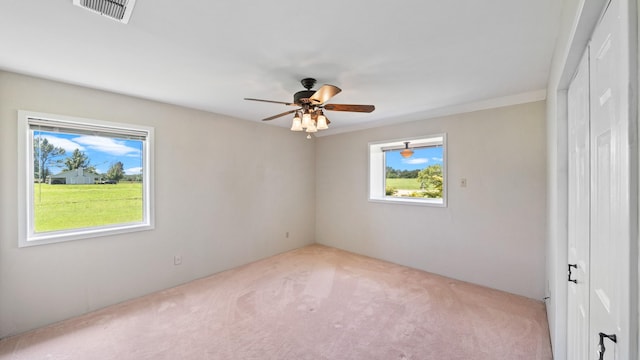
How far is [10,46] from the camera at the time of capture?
6.16 ft

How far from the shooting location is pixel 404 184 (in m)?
4.38

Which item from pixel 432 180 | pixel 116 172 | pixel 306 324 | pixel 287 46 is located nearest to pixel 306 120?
pixel 287 46

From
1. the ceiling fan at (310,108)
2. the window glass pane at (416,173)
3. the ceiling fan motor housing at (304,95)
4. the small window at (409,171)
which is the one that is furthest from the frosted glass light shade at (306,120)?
the window glass pane at (416,173)

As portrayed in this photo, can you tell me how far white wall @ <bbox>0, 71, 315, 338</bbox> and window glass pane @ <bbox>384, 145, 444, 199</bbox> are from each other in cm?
150

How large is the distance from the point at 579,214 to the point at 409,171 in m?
2.90

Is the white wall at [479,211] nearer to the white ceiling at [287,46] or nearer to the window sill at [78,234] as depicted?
the white ceiling at [287,46]

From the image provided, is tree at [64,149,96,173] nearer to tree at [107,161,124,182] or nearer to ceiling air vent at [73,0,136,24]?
tree at [107,161,124,182]

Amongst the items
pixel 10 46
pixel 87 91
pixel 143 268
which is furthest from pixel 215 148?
pixel 10 46

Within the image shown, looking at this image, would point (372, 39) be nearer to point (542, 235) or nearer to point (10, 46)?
point (10, 46)

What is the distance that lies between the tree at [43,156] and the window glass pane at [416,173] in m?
4.20

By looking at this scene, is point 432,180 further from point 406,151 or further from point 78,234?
point 78,234

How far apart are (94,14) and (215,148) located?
2.28 m

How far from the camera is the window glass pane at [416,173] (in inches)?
157

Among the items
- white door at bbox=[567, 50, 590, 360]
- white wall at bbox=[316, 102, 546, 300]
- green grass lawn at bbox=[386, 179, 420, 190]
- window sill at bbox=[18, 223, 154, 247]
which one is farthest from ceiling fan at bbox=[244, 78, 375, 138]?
green grass lawn at bbox=[386, 179, 420, 190]
